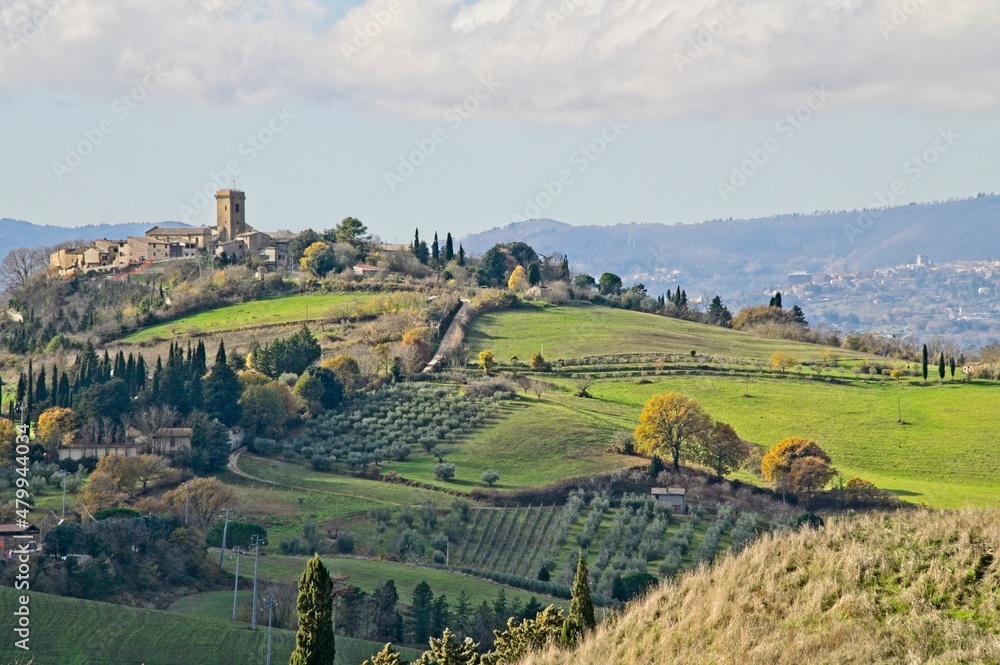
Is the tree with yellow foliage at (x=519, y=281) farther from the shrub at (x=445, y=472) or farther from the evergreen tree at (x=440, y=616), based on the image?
the evergreen tree at (x=440, y=616)

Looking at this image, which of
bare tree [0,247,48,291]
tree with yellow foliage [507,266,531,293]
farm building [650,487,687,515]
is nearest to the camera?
farm building [650,487,687,515]

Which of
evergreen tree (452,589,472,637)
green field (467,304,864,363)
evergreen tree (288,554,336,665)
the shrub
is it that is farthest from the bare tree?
evergreen tree (288,554,336,665)

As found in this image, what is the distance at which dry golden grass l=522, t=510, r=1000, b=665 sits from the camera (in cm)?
1471

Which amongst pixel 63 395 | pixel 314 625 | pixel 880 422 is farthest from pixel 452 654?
pixel 880 422

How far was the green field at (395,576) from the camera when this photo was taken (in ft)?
128

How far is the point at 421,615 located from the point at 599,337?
4899 cm

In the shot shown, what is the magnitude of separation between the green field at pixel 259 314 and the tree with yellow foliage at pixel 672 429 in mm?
30547

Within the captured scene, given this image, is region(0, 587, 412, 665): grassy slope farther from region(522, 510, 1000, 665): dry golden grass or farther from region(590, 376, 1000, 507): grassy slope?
region(590, 376, 1000, 507): grassy slope

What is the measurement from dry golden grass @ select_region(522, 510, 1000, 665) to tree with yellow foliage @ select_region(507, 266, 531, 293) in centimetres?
7837

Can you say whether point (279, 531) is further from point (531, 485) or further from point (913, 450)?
point (913, 450)

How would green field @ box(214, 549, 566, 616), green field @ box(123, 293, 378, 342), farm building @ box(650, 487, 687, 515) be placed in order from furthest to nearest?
1. green field @ box(123, 293, 378, 342)
2. farm building @ box(650, 487, 687, 515)
3. green field @ box(214, 549, 566, 616)

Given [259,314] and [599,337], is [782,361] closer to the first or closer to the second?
[599,337]

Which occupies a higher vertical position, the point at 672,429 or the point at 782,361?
the point at 782,361

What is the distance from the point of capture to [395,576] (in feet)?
134
